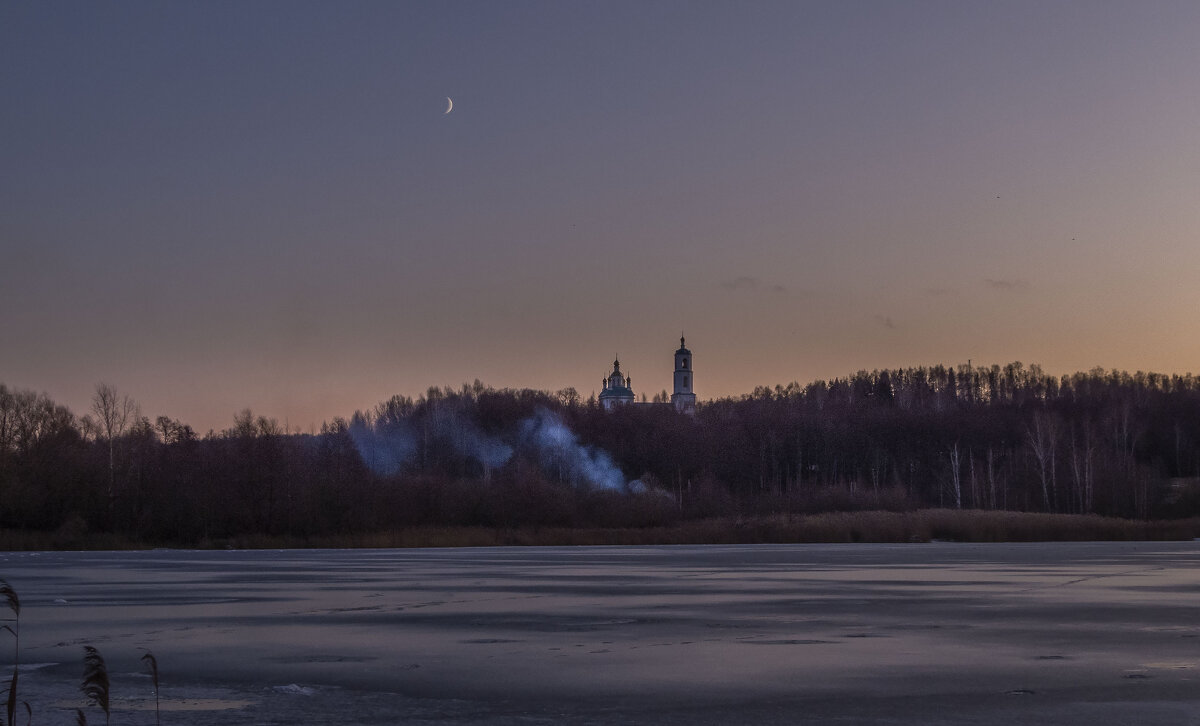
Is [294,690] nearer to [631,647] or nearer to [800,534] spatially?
[631,647]

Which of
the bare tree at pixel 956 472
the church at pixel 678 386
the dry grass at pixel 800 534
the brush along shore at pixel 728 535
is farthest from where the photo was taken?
the church at pixel 678 386

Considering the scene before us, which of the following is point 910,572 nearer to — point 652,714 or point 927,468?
point 652,714

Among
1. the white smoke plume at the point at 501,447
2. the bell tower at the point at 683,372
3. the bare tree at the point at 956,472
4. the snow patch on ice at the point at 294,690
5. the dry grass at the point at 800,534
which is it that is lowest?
the dry grass at the point at 800,534

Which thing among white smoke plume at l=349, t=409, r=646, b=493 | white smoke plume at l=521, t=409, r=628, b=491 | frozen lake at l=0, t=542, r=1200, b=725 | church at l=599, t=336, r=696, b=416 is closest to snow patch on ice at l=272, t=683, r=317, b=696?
frozen lake at l=0, t=542, r=1200, b=725

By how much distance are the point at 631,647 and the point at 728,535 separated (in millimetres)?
35816

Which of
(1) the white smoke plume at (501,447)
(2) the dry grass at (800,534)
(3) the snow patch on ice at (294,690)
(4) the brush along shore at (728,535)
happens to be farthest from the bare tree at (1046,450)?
(3) the snow patch on ice at (294,690)

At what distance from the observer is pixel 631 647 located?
12.4 metres

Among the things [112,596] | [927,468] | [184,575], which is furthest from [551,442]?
[112,596]

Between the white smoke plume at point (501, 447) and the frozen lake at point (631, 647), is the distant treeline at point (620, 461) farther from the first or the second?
the frozen lake at point (631, 647)

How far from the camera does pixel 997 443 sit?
10875cm

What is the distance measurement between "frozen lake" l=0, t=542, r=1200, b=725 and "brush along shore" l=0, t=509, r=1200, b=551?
21.8 m

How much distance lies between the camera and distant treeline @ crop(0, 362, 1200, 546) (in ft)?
169

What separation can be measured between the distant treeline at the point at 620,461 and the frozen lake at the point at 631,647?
27.6 metres

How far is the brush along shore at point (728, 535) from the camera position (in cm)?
4656
